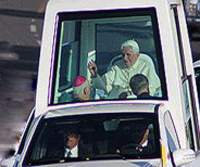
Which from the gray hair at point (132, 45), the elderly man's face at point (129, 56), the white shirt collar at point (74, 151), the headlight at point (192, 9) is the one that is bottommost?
the white shirt collar at point (74, 151)

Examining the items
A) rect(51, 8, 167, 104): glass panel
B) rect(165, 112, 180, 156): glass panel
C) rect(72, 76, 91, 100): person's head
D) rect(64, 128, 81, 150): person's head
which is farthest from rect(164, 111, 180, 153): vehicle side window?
rect(72, 76, 91, 100): person's head

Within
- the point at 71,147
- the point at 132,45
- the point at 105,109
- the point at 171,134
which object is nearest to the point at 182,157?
the point at 171,134

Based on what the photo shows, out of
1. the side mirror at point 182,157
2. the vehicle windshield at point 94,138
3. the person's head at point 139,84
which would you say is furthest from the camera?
the person's head at point 139,84

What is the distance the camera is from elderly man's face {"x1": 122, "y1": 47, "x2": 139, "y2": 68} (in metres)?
9.27

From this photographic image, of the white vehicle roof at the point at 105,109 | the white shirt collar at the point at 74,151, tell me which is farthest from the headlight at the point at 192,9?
the white shirt collar at the point at 74,151

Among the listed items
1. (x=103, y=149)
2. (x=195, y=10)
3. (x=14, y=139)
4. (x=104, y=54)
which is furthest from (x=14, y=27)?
(x=103, y=149)

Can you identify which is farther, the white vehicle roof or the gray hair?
the gray hair

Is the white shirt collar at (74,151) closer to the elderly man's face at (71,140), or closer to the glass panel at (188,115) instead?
the elderly man's face at (71,140)

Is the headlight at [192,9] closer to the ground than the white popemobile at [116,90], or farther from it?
farther from it

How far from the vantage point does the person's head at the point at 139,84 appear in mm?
8793

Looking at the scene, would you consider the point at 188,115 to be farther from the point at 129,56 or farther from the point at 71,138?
the point at 71,138

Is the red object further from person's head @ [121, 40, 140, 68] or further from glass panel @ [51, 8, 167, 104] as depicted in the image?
person's head @ [121, 40, 140, 68]

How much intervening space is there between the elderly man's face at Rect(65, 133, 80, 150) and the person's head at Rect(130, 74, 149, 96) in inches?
48.6

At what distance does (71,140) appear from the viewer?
304 inches
